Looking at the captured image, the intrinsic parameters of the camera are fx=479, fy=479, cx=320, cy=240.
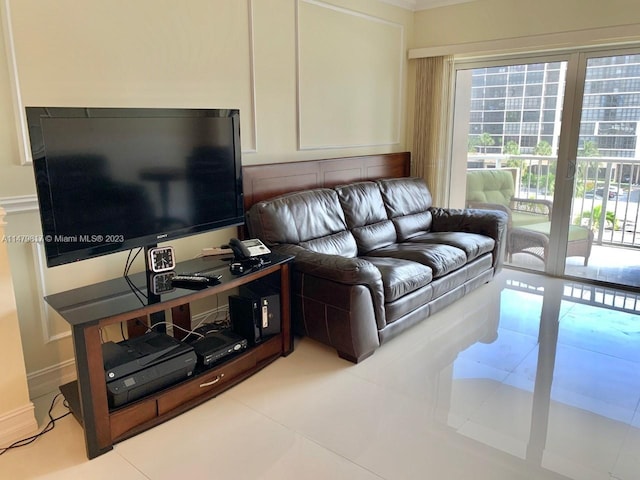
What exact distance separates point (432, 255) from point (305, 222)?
0.97 m

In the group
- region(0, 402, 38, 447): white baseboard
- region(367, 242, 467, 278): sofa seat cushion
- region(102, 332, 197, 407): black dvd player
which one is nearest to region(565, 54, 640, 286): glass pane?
region(367, 242, 467, 278): sofa seat cushion

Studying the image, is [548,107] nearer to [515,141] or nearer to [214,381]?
[515,141]

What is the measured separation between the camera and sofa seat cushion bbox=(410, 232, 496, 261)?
3893 mm

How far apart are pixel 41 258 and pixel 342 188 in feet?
Answer: 7.45

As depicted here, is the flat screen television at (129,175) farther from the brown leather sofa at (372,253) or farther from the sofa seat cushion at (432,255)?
the sofa seat cushion at (432,255)

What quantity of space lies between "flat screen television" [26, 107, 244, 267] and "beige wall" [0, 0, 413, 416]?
451 mm

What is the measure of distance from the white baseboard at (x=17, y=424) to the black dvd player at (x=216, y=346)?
0.81 meters

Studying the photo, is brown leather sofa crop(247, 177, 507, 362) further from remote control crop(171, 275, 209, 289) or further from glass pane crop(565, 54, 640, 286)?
glass pane crop(565, 54, 640, 286)

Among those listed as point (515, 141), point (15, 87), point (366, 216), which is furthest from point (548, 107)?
point (15, 87)

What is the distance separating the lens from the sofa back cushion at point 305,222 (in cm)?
329

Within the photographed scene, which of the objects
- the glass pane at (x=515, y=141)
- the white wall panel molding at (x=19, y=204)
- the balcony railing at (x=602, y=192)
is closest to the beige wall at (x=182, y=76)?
the white wall panel molding at (x=19, y=204)

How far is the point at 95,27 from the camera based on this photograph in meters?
2.58

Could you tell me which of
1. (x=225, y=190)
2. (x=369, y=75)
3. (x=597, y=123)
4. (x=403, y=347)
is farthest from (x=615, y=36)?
(x=225, y=190)

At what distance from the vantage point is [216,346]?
266 cm
